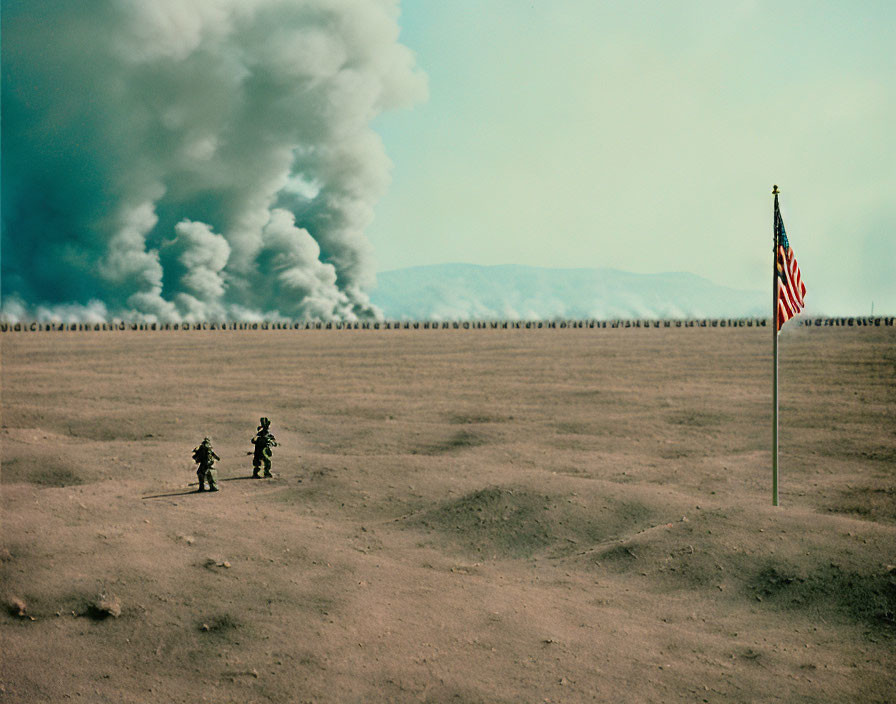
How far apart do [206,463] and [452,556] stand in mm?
5843

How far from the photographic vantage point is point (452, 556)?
39.8 ft

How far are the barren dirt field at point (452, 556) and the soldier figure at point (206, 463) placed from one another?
0.44m

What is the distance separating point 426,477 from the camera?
53.5ft

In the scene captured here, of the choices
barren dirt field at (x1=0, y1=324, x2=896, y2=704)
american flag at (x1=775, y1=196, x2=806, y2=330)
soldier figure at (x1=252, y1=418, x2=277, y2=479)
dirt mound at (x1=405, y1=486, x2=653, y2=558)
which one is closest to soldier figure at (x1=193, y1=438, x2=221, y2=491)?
barren dirt field at (x1=0, y1=324, x2=896, y2=704)

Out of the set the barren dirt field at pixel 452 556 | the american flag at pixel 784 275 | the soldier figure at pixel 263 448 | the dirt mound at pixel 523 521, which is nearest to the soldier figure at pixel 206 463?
the barren dirt field at pixel 452 556

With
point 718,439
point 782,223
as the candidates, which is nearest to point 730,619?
point 782,223

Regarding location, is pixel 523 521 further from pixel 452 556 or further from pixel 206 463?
pixel 206 463

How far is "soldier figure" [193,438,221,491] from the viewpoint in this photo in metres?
15.0

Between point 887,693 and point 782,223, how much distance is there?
Answer: 27.9ft

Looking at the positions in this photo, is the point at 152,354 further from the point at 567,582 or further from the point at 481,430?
the point at 567,582

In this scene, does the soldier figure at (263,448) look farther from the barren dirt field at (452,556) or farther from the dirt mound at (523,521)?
the dirt mound at (523,521)

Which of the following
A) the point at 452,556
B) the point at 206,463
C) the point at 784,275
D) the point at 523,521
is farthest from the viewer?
the point at 206,463

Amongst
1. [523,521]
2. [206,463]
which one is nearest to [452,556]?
[523,521]

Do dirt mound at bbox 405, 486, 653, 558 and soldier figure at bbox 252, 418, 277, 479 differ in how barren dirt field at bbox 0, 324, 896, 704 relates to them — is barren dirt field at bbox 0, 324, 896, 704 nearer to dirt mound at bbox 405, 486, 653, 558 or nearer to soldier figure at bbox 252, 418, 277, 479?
dirt mound at bbox 405, 486, 653, 558
